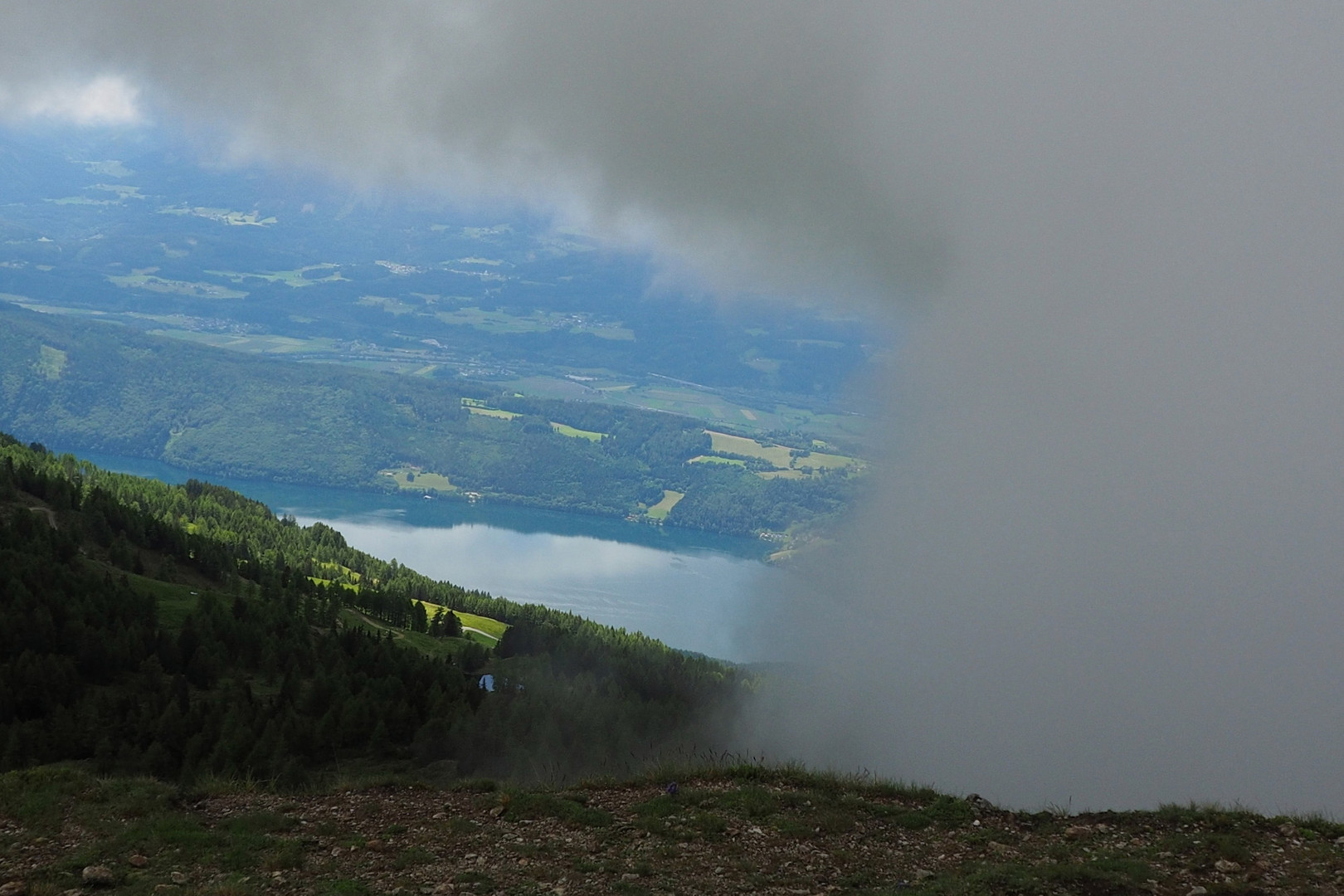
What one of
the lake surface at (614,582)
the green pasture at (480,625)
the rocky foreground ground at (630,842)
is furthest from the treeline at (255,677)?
the lake surface at (614,582)

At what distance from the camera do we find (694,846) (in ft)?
42.8

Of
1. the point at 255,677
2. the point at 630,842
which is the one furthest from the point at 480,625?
the point at 630,842

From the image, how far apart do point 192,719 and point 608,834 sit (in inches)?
957

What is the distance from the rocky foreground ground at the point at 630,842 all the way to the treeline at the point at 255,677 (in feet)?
11.6

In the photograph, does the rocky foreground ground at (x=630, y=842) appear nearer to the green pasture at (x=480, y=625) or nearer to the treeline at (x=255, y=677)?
the treeline at (x=255, y=677)

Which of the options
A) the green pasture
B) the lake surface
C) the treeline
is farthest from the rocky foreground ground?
the lake surface

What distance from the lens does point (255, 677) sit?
42.5 metres

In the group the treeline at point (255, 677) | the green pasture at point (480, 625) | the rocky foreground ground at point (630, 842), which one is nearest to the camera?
the rocky foreground ground at point (630, 842)

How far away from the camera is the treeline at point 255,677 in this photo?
30.7 metres

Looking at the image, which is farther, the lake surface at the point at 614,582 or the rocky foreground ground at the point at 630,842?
the lake surface at the point at 614,582

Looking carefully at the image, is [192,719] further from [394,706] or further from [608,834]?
[608,834]

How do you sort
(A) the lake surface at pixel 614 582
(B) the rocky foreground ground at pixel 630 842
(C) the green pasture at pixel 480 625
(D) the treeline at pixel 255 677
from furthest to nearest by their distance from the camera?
(A) the lake surface at pixel 614 582, (C) the green pasture at pixel 480 625, (D) the treeline at pixel 255 677, (B) the rocky foreground ground at pixel 630 842

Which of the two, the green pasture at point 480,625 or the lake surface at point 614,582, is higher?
the lake surface at point 614,582

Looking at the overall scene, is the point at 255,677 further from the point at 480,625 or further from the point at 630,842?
the point at 480,625
